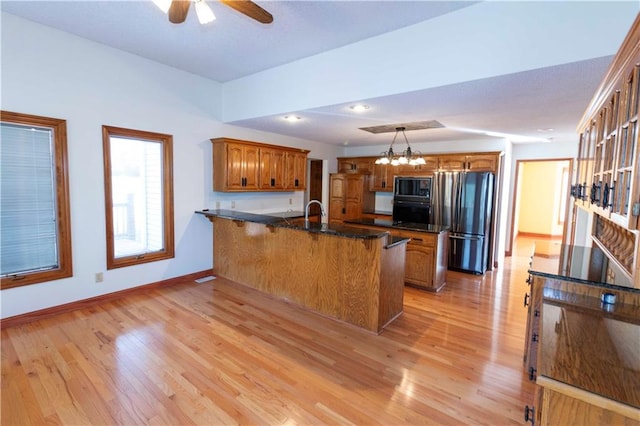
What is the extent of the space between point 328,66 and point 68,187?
3.19 m

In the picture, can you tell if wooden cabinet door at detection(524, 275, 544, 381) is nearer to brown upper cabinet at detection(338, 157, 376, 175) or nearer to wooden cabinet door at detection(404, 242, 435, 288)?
wooden cabinet door at detection(404, 242, 435, 288)

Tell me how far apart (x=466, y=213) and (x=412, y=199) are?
3.15 ft

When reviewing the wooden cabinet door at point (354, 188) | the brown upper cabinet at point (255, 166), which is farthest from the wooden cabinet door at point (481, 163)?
the brown upper cabinet at point (255, 166)

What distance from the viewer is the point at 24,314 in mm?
3195

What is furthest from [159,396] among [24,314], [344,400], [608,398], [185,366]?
[608,398]

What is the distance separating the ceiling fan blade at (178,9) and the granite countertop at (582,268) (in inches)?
114

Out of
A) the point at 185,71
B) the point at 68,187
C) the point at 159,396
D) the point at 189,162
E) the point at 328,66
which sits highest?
Result: the point at 185,71

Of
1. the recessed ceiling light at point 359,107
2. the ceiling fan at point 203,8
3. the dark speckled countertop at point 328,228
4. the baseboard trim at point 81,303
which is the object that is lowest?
the baseboard trim at point 81,303

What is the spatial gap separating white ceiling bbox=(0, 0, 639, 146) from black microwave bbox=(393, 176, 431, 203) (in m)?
1.41

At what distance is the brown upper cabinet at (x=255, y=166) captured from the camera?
4652 mm

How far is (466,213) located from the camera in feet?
17.1

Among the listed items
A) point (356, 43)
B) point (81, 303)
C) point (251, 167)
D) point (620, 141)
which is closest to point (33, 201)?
point (81, 303)

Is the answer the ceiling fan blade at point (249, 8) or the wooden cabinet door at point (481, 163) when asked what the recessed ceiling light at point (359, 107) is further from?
the wooden cabinet door at point (481, 163)

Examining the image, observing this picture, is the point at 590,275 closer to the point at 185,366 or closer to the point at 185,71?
the point at 185,366
